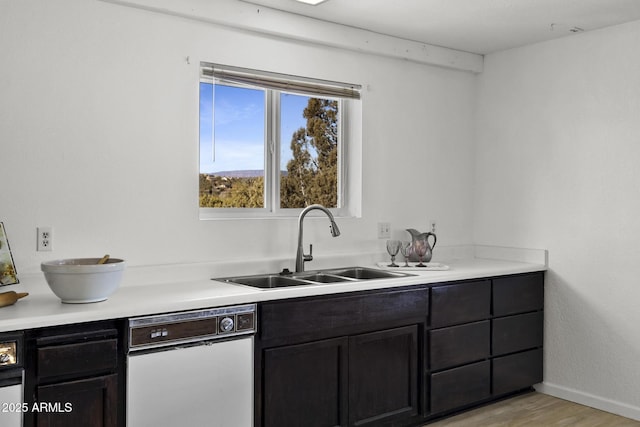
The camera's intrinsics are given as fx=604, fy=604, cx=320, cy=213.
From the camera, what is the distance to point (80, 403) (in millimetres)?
2240

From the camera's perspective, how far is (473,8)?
331cm

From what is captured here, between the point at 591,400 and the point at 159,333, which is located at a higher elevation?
the point at 159,333

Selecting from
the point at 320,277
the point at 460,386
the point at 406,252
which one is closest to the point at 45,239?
the point at 320,277

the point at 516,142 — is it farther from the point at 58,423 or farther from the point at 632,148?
the point at 58,423

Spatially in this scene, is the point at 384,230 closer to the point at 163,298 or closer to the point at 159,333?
the point at 163,298

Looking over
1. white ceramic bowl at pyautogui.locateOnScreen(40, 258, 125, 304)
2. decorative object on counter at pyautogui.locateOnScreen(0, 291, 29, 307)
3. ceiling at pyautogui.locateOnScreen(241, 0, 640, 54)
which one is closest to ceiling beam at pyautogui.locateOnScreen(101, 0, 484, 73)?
ceiling at pyautogui.locateOnScreen(241, 0, 640, 54)

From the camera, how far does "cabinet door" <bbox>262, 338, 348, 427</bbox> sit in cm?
274

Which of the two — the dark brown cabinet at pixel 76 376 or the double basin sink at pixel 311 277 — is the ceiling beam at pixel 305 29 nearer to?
the double basin sink at pixel 311 277

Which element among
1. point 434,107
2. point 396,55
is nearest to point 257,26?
point 396,55

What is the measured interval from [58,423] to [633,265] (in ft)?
10.2

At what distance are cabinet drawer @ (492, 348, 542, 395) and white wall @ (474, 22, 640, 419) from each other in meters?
0.10

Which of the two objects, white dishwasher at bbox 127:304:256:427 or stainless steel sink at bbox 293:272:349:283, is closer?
white dishwasher at bbox 127:304:256:427

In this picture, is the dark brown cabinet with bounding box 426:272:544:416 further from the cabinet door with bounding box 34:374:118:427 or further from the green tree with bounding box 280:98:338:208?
the cabinet door with bounding box 34:374:118:427

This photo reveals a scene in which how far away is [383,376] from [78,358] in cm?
157
